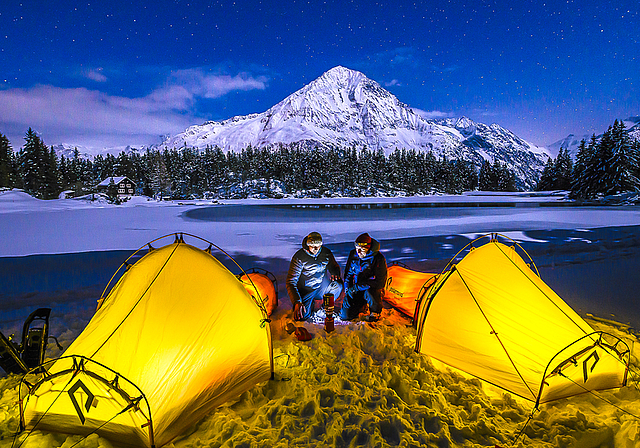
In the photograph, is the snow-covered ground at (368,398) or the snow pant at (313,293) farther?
the snow pant at (313,293)

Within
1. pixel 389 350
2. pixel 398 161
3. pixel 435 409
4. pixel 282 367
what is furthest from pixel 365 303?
pixel 398 161

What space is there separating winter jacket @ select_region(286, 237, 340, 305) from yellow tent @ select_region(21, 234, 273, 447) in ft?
5.16

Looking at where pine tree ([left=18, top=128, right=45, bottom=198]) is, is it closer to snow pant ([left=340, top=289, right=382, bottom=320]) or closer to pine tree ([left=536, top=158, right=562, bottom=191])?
snow pant ([left=340, top=289, right=382, bottom=320])

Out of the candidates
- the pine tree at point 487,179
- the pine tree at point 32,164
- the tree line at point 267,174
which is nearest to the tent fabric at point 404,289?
the pine tree at point 32,164

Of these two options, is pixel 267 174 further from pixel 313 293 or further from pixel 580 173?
pixel 313 293

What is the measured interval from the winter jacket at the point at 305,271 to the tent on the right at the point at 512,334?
1802 millimetres

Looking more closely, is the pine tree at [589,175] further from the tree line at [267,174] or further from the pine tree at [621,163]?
the tree line at [267,174]

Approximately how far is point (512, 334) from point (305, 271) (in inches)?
121

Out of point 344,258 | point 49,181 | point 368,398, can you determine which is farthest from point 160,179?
point 368,398

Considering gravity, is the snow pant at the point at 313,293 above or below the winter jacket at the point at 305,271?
below

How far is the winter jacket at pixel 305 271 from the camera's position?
17.9 feet

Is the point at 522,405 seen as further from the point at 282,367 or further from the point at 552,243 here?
the point at 552,243

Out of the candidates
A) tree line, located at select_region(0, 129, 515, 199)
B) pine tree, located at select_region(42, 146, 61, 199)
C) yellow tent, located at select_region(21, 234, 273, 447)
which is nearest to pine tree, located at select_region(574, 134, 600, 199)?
tree line, located at select_region(0, 129, 515, 199)

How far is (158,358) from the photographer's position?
10.1 ft
